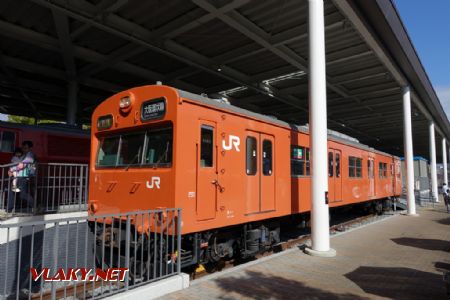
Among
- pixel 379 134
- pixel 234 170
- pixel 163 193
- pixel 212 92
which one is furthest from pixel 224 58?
pixel 379 134

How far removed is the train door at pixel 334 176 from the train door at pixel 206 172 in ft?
18.2

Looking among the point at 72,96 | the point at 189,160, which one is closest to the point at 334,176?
the point at 189,160

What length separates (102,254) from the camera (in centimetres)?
501

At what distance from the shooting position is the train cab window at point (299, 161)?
9.08m

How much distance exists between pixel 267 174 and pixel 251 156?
70 centimetres

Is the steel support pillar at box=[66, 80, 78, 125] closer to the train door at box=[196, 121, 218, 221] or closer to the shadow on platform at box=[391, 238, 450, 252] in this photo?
the train door at box=[196, 121, 218, 221]

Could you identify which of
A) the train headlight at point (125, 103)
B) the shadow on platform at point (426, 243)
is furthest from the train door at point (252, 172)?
the shadow on platform at point (426, 243)

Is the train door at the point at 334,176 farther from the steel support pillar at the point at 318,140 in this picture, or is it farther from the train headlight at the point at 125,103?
the train headlight at the point at 125,103

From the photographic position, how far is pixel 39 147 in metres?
12.4

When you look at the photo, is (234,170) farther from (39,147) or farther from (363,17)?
(39,147)

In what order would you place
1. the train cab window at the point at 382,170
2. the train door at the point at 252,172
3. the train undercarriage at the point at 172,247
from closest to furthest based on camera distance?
the train undercarriage at the point at 172,247
the train door at the point at 252,172
the train cab window at the point at 382,170

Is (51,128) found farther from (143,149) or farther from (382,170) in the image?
(382,170)

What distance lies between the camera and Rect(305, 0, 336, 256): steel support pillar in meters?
7.93

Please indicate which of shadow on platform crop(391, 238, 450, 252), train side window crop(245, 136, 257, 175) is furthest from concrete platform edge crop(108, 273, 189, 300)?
shadow on platform crop(391, 238, 450, 252)
